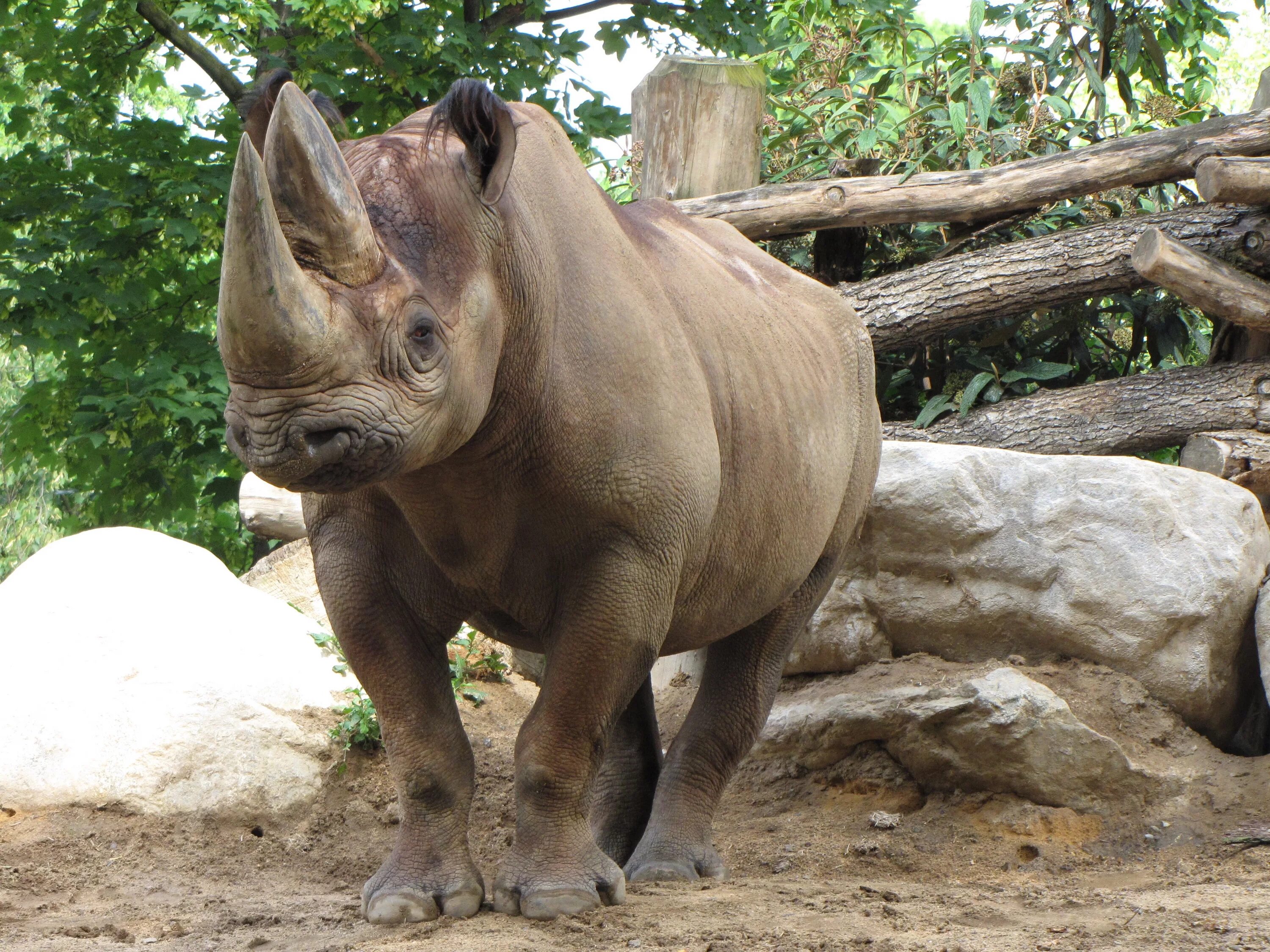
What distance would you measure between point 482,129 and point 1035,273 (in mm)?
4535

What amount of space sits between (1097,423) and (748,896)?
152 inches

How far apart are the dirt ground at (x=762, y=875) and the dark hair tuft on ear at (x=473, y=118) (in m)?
1.74

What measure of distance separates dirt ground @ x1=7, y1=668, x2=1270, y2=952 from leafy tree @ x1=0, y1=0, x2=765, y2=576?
14.1ft

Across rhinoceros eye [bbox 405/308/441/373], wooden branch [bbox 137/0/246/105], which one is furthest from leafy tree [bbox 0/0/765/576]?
rhinoceros eye [bbox 405/308/441/373]

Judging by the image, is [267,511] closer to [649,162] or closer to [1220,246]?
[649,162]

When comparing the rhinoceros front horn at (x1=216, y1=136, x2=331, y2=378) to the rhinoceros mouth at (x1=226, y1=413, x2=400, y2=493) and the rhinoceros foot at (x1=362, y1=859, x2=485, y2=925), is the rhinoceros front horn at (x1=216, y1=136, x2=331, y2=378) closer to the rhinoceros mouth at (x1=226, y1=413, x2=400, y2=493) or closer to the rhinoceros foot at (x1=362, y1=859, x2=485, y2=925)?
the rhinoceros mouth at (x1=226, y1=413, x2=400, y2=493)

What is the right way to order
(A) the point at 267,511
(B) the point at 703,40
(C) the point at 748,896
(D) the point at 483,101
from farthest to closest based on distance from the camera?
(B) the point at 703,40, (A) the point at 267,511, (C) the point at 748,896, (D) the point at 483,101

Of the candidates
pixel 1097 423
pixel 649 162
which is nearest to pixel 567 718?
pixel 1097 423

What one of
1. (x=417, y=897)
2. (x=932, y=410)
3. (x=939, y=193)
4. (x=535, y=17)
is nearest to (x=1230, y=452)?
A: (x=932, y=410)

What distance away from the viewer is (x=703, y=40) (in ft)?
35.8

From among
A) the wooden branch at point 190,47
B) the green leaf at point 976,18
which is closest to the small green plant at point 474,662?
the green leaf at point 976,18

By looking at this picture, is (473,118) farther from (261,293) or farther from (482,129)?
(261,293)

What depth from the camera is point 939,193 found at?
23.9ft

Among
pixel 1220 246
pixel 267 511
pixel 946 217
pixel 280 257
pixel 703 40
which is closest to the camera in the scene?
pixel 280 257
